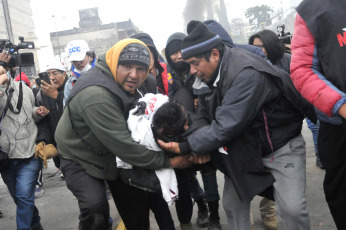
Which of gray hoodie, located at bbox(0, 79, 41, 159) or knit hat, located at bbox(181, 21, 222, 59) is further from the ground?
knit hat, located at bbox(181, 21, 222, 59)

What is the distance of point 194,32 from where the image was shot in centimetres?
230

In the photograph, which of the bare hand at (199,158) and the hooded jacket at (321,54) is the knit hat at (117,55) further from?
the hooded jacket at (321,54)

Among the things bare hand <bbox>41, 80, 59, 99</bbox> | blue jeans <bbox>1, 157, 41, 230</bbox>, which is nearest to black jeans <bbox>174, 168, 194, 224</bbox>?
blue jeans <bbox>1, 157, 41, 230</bbox>

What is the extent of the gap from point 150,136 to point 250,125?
713 millimetres

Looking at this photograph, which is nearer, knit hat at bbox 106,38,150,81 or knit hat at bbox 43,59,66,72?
knit hat at bbox 106,38,150,81

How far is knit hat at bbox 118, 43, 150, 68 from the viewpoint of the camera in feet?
7.93

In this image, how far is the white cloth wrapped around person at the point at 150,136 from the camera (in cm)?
230

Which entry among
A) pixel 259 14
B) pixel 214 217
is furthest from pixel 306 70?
pixel 259 14

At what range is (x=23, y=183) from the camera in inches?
134

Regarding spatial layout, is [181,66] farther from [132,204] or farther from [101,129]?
[132,204]

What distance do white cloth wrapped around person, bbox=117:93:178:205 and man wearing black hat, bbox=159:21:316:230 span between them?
108 mm

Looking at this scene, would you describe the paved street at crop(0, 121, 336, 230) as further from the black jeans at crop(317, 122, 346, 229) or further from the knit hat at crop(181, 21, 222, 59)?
the knit hat at crop(181, 21, 222, 59)

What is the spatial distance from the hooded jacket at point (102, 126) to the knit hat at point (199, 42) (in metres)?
0.46

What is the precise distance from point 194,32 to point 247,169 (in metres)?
1.03
